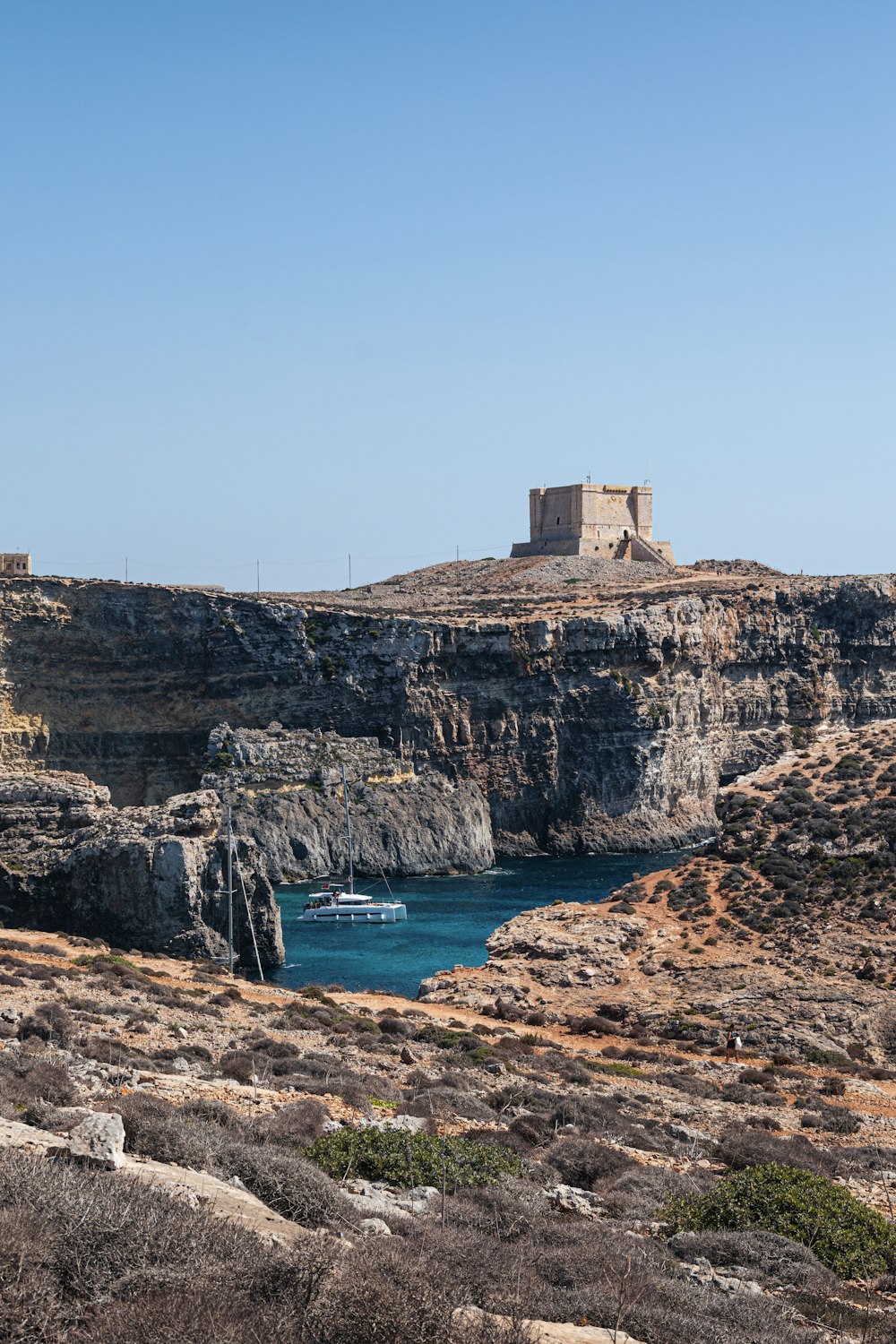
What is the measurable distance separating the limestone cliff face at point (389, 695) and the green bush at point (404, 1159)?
6643 cm

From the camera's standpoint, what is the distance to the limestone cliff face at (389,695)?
83188 mm

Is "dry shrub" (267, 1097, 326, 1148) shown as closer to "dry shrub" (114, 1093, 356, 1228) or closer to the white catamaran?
"dry shrub" (114, 1093, 356, 1228)

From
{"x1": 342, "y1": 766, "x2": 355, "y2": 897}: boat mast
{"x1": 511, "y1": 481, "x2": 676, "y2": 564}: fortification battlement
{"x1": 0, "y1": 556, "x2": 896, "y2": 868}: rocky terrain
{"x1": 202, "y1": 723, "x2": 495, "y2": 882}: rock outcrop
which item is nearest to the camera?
{"x1": 342, "y1": 766, "x2": 355, "y2": 897}: boat mast

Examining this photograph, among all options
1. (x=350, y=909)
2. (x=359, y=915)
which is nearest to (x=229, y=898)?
(x=350, y=909)

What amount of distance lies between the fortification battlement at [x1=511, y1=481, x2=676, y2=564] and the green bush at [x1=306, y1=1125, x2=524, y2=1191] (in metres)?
97.1

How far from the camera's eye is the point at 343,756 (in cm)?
7944

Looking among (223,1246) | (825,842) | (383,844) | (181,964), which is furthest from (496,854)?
(223,1246)

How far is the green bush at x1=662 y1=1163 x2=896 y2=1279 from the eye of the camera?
13758 millimetres

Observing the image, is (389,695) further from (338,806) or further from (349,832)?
(349,832)

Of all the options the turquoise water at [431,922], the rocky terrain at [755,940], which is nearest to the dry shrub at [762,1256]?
the rocky terrain at [755,940]

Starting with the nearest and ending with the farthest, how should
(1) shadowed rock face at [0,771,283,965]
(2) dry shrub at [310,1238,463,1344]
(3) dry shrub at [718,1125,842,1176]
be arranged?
(2) dry shrub at [310,1238,463,1344], (3) dry shrub at [718,1125,842,1176], (1) shadowed rock face at [0,771,283,965]

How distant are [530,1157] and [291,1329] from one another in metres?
9.67

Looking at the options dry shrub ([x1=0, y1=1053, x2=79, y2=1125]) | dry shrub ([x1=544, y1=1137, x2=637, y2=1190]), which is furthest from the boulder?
dry shrub ([x1=544, y1=1137, x2=637, y2=1190])

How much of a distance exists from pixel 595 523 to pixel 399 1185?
10113 cm
